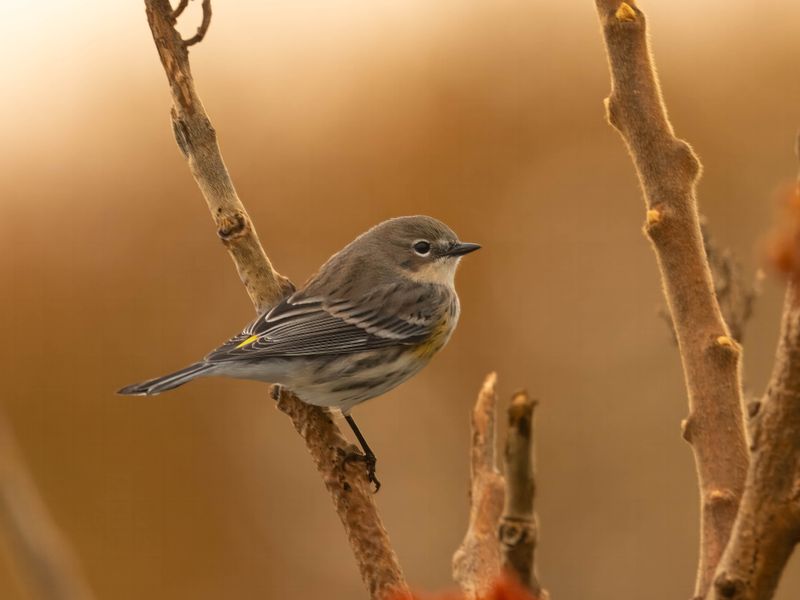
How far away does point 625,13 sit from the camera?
5.94ft

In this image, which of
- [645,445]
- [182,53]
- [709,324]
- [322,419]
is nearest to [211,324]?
[645,445]

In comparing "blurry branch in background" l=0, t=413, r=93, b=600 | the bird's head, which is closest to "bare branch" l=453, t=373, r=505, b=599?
"blurry branch in background" l=0, t=413, r=93, b=600

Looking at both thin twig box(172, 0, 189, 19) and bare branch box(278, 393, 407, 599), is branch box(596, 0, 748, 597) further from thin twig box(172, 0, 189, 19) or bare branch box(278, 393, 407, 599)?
thin twig box(172, 0, 189, 19)

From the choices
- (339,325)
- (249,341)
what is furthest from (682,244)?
(339,325)

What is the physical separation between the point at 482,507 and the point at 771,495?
109 cm

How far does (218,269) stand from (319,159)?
1.28m

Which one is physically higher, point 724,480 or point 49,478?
point 724,480

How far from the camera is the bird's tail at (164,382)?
9.90ft

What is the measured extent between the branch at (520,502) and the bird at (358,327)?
5.08 ft

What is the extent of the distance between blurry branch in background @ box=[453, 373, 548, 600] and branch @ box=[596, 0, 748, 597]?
1.00 ft

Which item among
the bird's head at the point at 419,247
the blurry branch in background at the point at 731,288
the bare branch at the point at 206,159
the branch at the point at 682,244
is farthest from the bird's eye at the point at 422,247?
the branch at the point at 682,244

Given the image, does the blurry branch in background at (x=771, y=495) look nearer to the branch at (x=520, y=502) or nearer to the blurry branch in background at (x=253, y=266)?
the branch at (x=520, y=502)

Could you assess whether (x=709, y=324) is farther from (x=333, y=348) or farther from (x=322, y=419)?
(x=333, y=348)

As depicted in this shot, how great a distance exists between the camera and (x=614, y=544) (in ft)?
23.8
